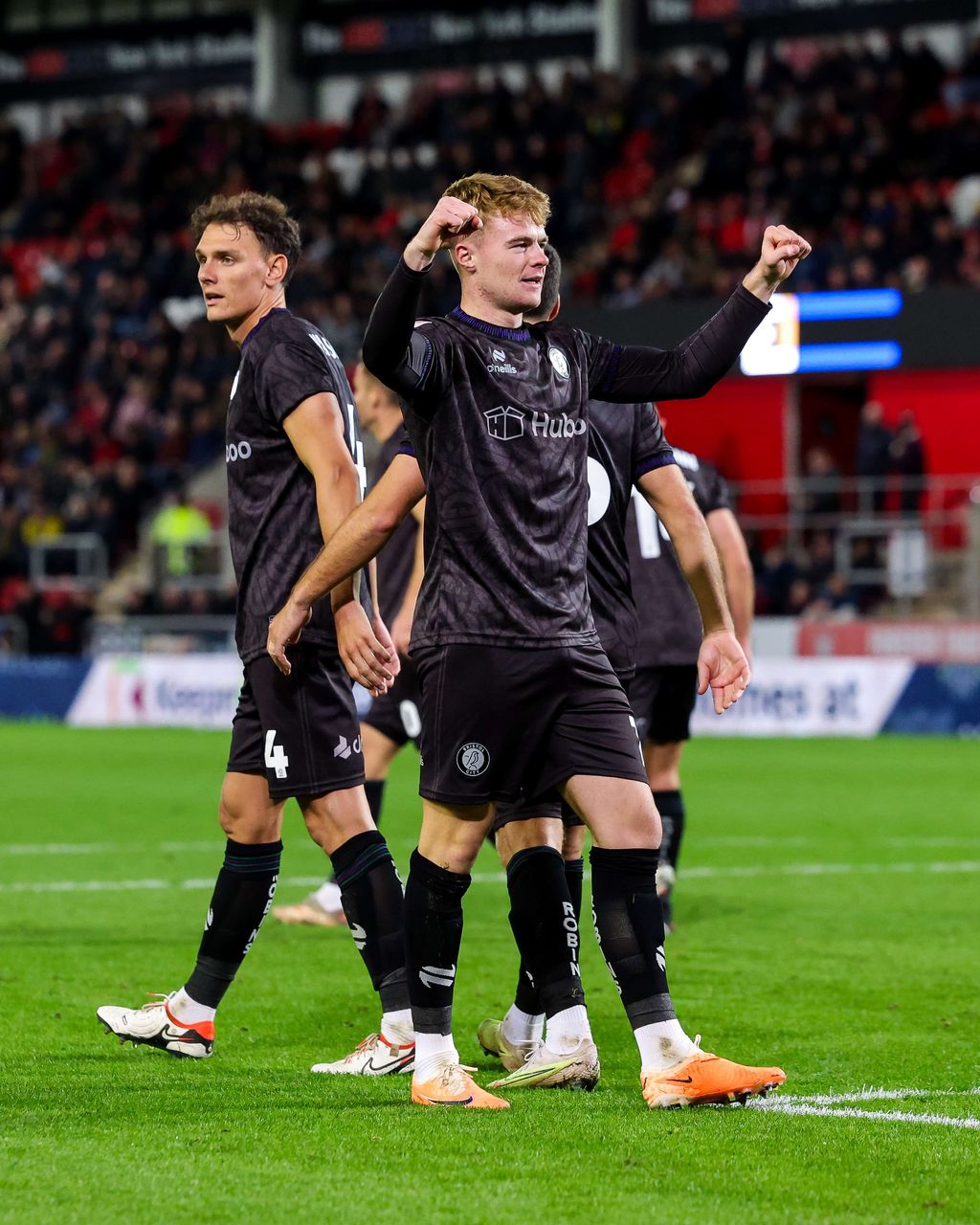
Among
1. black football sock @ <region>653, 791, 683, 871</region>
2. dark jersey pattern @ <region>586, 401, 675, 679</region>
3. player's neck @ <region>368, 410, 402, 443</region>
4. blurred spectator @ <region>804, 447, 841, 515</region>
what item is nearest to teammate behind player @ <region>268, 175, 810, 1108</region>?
dark jersey pattern @ <region>586, 401, 675, 679</region>

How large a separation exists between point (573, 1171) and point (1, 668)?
2237cm

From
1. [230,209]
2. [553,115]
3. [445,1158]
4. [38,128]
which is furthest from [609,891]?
[38,128]

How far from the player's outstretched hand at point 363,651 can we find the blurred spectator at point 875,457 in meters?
19.2

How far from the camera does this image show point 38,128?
4197 cm

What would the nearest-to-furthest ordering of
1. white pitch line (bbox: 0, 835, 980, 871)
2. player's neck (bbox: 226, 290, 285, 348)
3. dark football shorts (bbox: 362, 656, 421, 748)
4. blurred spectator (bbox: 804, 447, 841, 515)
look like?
player's neck (bbox: 226, 290, 285, 348) → dark football shorts (bbox: 362, 656, 421, 748) → white pitch line (bbox: 0, 835, 980, 871) → blurred spectator (bbox: 804, 447, 841, 515)

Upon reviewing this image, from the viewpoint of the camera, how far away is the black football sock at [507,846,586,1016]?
514 centimetres

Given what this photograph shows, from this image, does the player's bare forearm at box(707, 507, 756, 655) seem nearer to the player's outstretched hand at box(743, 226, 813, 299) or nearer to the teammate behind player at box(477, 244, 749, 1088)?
the teammate behind player at box(477, 244, 749, 1088)

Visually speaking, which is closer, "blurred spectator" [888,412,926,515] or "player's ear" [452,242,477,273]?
"player's ear" [452,242,477,273]

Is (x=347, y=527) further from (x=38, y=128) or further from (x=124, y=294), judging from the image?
(x=38, y=128)

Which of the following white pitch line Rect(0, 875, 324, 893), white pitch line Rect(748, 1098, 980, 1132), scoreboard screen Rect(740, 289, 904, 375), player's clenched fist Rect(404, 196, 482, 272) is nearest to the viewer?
player's clenched fist Rect(404, 196, 482, 272)

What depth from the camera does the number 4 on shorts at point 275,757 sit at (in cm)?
550

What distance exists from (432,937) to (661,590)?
3613mm

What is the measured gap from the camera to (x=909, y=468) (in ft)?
77.8

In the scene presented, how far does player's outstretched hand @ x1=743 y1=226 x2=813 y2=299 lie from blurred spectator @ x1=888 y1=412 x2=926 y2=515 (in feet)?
62.5
